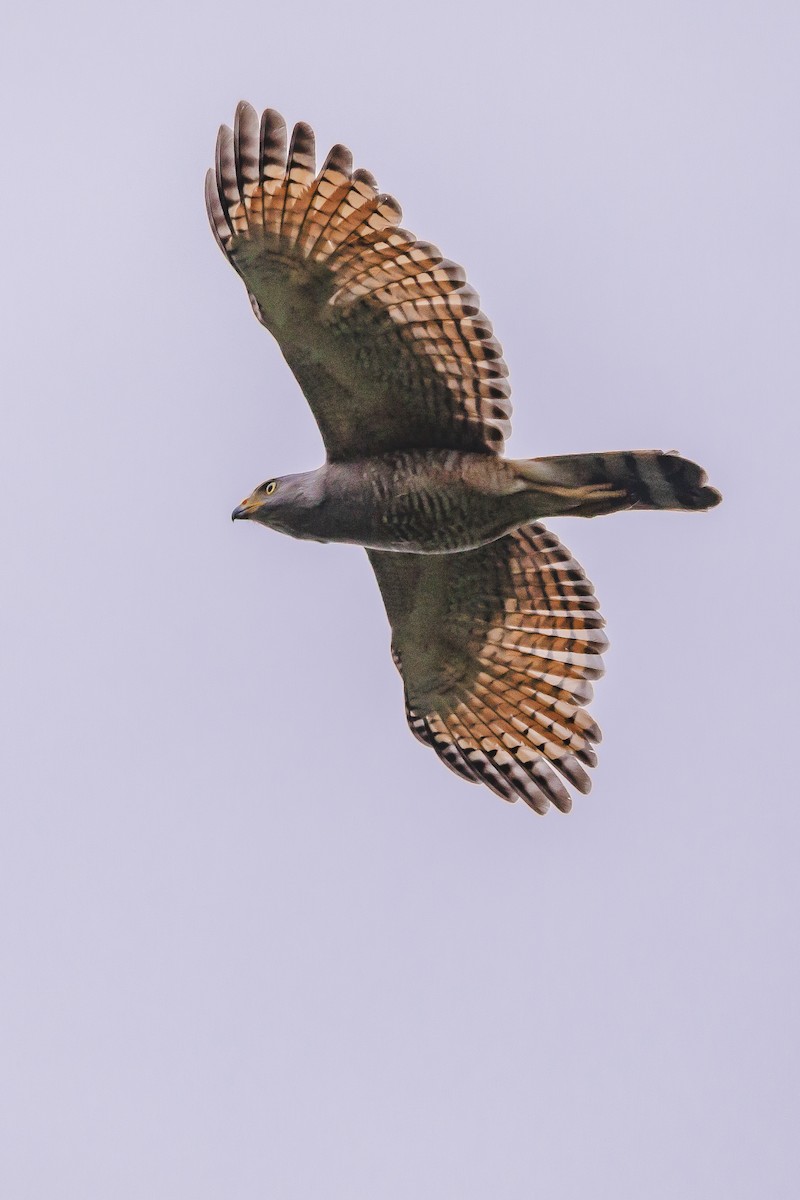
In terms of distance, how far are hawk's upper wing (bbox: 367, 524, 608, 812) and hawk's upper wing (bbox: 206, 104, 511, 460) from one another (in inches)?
58.0

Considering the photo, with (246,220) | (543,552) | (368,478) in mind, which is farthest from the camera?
(543,552)

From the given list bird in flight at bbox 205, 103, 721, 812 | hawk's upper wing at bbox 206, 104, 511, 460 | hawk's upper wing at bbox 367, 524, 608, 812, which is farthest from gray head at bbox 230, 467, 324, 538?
hawk's upper wing at bbox 367, 524, 608, 812

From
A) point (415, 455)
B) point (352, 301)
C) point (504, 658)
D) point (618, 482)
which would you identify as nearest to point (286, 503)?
point (415, 455)

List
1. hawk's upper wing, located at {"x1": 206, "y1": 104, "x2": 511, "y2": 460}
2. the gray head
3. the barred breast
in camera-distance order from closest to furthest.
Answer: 1. hawk's upper wing, located at {"x1": 206, "y1": 104, "x2": 511, "y2": 460}
2. the barred breast
3. the gray head

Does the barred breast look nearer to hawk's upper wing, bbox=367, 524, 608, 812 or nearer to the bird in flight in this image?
the bird in flight

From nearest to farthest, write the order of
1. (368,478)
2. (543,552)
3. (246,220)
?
(246,220)
(368,478)
(543,552)

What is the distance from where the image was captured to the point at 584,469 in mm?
11672

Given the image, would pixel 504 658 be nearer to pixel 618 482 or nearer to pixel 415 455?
pixel 415 455

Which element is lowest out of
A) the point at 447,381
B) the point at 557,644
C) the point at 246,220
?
the point at 557,644

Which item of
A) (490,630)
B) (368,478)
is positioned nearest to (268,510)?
(368,478)

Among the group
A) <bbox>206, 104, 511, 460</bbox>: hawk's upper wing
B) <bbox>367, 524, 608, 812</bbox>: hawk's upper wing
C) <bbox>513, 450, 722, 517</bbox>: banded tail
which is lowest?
<bbox>367, 524, 608, 812</bbox>: hawk's upper wing

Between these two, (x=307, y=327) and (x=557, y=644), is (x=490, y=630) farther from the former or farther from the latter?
(x=307, y=327)

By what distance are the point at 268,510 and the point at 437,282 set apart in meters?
1.85

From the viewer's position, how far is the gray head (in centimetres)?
1198
